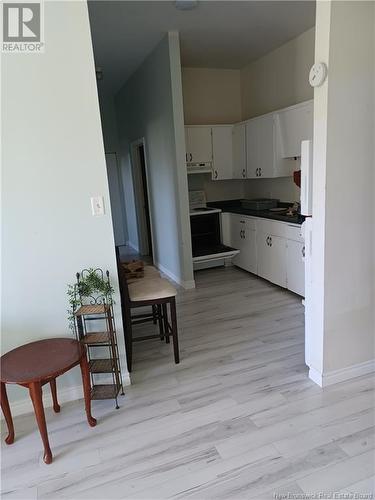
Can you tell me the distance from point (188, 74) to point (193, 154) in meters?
1.17

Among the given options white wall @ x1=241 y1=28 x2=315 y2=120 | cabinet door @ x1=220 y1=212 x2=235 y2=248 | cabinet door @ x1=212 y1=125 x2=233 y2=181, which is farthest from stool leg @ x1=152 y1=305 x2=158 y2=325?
white wall @ x1=241 y1=28 x2=315 y2=120

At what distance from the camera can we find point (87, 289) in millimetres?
2141

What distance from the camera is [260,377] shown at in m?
2.38

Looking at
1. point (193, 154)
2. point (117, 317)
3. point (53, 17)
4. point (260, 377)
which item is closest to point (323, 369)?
point (260, 377)

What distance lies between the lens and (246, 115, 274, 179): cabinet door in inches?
166

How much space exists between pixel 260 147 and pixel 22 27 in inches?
125

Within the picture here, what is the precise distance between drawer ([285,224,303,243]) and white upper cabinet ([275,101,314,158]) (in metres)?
0.87

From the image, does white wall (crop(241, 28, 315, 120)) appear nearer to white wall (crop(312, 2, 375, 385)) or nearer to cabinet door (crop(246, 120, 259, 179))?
cabinet door (crop(246, 120, 259, 179))

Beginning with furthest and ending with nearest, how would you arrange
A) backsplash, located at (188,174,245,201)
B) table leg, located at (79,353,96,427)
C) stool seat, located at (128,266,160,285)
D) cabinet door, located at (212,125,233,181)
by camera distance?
backsplash, located at (188,174,245,201), cabinet door, located at (212,125,233,181), stool seat, located at (128,266,160,285), table leg, located at (79,353,96,427)

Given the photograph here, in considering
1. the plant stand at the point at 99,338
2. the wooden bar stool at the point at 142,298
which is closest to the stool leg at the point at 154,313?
the wooden bar stool at the point at 142,298

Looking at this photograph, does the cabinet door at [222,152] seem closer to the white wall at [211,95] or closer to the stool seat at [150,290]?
the white wall at [211,95]

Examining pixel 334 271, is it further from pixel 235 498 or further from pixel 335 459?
pixel 235 498

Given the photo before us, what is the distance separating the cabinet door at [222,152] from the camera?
491cm

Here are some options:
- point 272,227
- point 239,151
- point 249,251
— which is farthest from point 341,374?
point 239,151
